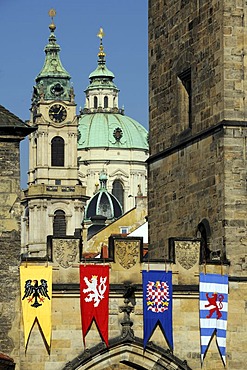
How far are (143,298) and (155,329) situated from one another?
0.69 meters

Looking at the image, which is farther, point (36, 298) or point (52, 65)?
point (52, 65)

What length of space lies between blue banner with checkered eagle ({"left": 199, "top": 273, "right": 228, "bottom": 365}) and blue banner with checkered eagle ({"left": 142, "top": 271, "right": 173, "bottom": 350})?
69cm

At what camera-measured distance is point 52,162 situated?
18038 centimetres

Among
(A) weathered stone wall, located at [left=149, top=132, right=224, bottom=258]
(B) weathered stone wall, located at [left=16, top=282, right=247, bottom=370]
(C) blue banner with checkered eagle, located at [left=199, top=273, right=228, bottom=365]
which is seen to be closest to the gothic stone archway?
(B) weathered stone wall, located at [left=16, top=282, right=247, bottom=370]

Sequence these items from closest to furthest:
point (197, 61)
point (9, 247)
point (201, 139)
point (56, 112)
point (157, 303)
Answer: point (9, 247), point (157, 303), point (201, 139), point (197, 61), point (56, 112)

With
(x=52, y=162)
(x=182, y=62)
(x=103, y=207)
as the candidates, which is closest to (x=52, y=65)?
(x=52, y=162)

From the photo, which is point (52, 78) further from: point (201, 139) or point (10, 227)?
point (10, 227)

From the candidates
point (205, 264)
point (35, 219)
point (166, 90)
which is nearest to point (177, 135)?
point (166, 90)

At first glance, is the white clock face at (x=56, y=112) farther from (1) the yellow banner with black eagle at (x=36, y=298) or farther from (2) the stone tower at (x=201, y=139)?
(1) the yellow banner with black eagle at (x=36, y=298)

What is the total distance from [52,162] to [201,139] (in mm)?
139812

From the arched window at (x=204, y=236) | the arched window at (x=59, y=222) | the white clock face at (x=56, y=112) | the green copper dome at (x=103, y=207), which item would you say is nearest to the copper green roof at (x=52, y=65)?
the white clock face at (x=56, y=112)

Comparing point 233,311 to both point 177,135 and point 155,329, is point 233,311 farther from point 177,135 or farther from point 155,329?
point 177,135

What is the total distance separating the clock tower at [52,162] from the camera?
171875 millimetres

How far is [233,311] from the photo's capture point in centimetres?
3856
